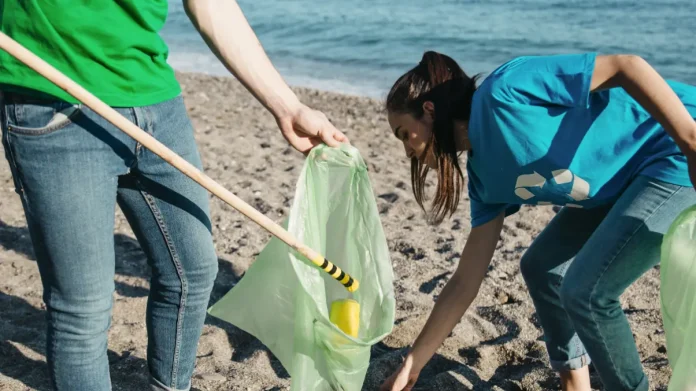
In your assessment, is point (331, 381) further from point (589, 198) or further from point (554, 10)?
point (554, 10)

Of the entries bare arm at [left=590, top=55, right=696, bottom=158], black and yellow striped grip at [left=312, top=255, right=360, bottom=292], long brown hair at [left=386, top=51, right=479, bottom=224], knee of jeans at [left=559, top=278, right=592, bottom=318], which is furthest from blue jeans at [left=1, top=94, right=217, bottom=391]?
bare arm at [left=590, top=55, right=696, bottom=158]

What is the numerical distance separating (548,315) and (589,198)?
0.49 m

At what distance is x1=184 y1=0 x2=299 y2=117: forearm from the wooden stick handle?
296 mm

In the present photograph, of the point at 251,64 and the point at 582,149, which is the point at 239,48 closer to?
the point at 251,64

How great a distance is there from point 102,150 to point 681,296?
59.8 inches

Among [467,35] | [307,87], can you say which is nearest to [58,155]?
[307,87]

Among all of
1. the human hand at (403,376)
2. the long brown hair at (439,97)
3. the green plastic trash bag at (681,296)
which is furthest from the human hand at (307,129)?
the green plastic trash bag at (681,296)

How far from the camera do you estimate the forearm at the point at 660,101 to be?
1.91 m

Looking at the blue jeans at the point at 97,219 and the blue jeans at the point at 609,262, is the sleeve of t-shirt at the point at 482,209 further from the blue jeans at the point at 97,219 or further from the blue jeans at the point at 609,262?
the blue jeans at the point at 97,219

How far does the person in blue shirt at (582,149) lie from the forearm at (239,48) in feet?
1.34

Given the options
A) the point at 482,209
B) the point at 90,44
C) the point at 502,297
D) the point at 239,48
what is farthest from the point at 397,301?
the point at 90,44

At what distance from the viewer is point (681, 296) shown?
2029mm

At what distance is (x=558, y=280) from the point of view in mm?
2492

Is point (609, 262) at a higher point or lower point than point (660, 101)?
lower
